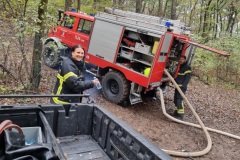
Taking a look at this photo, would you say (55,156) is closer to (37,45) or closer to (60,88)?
(60,88)

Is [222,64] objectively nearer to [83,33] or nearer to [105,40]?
[83,33]

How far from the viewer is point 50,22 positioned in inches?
238

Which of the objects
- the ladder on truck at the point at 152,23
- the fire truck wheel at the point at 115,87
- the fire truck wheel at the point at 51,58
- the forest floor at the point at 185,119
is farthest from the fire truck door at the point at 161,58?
the fire truck wheel at the point at 51,58

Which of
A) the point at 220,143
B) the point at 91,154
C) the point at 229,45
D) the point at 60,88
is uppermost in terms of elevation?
the point at 229,45

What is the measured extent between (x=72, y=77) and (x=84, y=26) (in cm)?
551

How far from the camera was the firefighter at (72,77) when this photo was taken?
144 inches

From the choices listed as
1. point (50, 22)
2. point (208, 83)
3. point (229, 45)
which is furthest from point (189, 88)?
point (50, 22)

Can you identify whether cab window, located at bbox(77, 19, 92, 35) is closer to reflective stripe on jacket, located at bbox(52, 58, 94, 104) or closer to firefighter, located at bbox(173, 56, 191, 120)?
firefighter, located at bbox(173, 56, 191, 120)

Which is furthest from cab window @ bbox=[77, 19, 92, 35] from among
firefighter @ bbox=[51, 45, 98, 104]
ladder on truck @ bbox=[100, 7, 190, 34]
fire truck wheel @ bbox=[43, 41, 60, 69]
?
firefighter @ bbox=[51, 45, 98, 104]

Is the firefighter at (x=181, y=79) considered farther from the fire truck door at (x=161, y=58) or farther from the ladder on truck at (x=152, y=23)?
the ladder on truck at (x=152, y=23)

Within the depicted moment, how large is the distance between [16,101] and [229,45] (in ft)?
36.4

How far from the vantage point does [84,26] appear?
8.80 meters

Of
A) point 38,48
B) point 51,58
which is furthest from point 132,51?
point 51,58

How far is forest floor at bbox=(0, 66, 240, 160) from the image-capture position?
5645 millimetres
